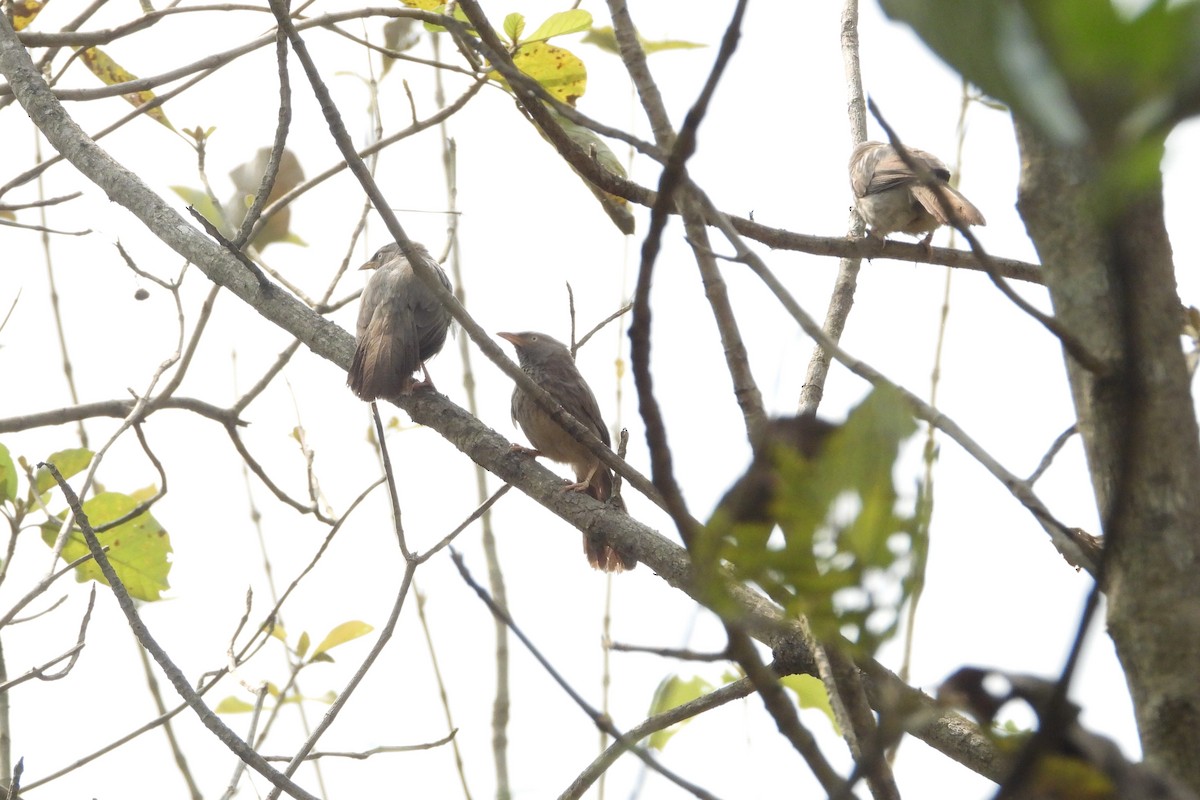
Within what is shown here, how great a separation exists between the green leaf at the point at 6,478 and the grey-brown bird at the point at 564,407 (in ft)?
7.84

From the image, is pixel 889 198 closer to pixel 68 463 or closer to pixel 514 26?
pixel 514 26

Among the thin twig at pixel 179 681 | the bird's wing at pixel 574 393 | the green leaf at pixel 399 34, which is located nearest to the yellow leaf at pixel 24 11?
the green leaf at pixel 399 34

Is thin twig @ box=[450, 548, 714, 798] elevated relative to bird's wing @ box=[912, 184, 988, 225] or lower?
lower

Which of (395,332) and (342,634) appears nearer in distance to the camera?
(342,634)

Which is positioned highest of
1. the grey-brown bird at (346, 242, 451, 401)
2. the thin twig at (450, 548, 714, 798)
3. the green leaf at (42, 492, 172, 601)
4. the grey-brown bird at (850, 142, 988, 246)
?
the grey-brown bird at (850, 142, 988, 246)

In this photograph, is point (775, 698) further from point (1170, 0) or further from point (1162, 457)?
point (1170, 0)

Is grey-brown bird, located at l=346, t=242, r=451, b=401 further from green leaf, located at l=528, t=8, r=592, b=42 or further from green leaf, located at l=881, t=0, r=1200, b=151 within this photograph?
green leaf, located at l=881, t=0, r=1200, b=151

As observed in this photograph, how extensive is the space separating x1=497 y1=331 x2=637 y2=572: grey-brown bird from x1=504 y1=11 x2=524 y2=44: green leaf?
7.81 ft

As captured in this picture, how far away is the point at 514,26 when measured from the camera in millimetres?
3199

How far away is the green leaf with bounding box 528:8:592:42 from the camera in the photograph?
315 centimetres

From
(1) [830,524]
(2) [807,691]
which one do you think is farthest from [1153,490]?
(2) [807,691]

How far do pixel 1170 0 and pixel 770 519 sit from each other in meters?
0.46

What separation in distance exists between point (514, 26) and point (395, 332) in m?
2.00

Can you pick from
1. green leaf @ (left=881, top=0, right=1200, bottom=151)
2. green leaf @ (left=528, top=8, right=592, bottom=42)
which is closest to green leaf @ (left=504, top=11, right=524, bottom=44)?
green leaf @ (left=528, top=8, right=592, bottom=42)
